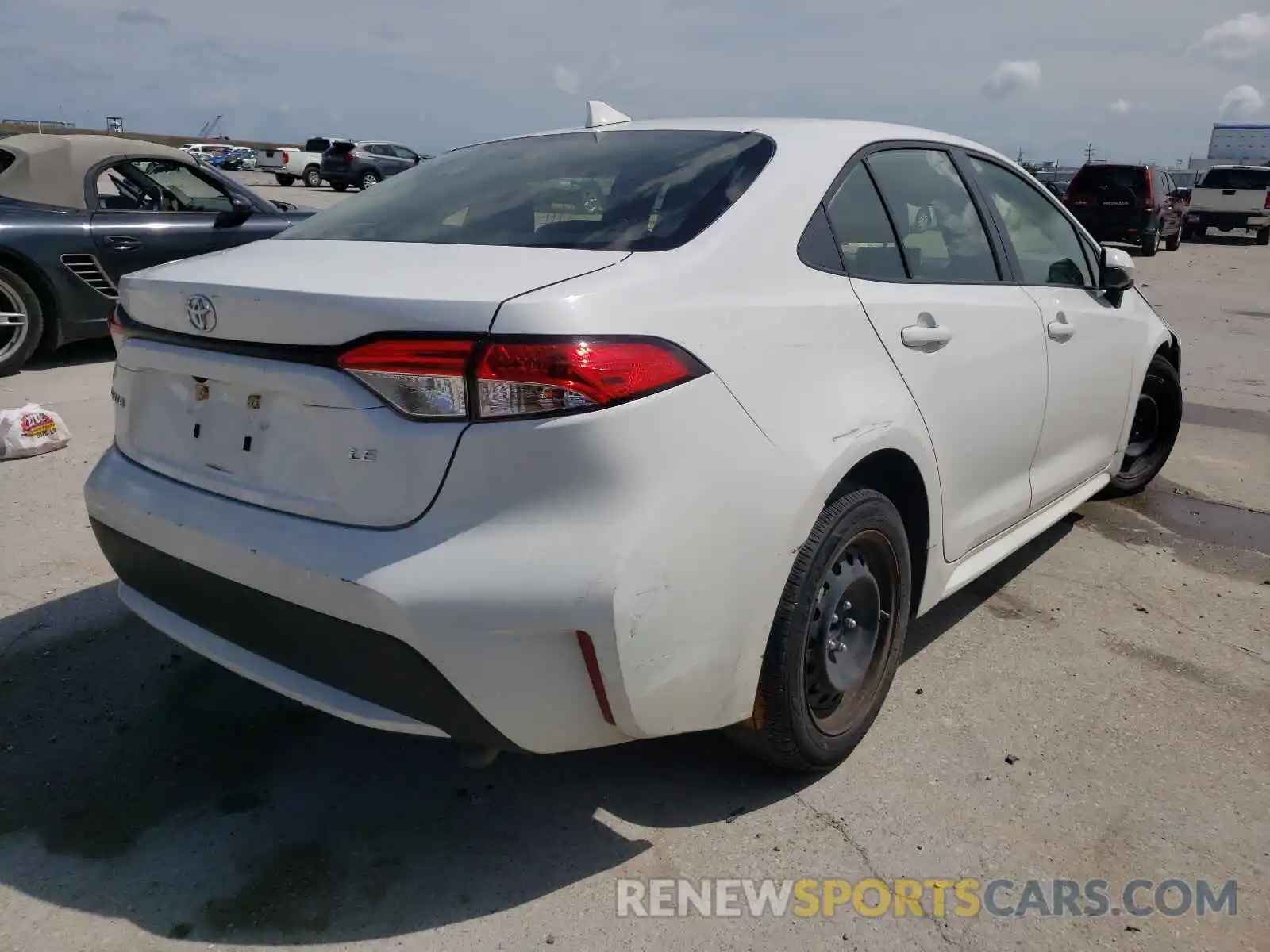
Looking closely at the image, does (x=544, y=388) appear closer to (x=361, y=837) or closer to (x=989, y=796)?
(x=361, y=837)

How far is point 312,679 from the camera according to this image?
2.19 m

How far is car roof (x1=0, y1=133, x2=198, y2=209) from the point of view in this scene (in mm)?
6836

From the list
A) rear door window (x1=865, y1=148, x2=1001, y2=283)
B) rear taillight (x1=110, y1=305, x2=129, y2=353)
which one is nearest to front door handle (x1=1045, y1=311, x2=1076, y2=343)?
rear door window (x1=865, y1=148, x2=1001, y2=283)

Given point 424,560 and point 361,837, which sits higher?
point 424,560

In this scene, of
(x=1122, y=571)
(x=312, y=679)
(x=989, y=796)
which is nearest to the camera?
(x=312, y=679)

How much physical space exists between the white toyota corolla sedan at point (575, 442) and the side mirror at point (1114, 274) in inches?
51.4

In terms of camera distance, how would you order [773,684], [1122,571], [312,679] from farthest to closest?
[1122,571] < [773,684] < [312,679]

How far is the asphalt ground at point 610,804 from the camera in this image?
85.7 inches

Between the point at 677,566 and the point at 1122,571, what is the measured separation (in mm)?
2893

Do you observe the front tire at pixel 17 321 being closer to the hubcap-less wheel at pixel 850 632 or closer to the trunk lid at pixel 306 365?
the trunk lid at pixel 306 365

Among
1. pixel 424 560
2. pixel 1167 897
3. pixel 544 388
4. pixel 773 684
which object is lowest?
pixel 1167 897

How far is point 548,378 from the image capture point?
6.30 ft

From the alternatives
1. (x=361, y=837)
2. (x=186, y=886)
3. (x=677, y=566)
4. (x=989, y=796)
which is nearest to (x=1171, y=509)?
(x=989, y=796)

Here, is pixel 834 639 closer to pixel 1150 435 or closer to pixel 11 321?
pixel 1150 435
